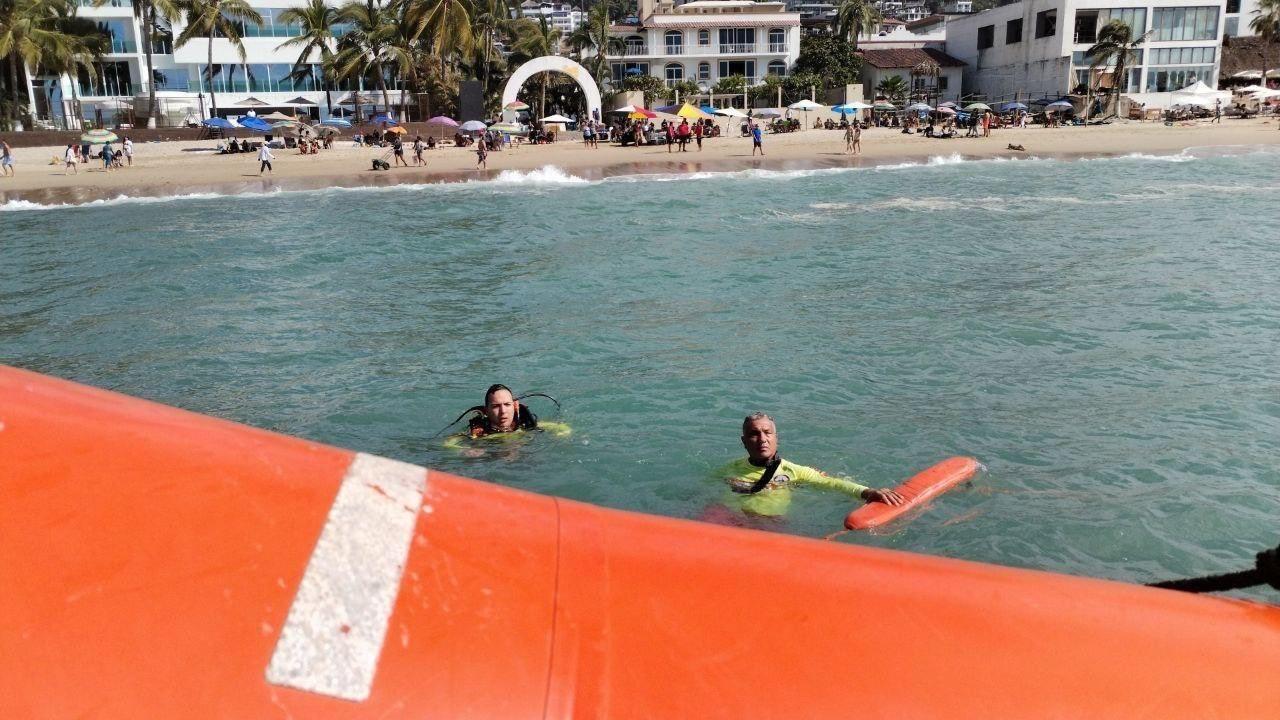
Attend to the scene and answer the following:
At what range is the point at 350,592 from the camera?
173cm

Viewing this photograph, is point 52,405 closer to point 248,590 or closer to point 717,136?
point 248,590

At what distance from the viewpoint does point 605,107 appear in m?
59.2

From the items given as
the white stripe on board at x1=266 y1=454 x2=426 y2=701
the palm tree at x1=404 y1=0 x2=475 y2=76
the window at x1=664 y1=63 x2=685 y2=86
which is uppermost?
the palm tree at x1=404 y1=0 x2=475 y2=76

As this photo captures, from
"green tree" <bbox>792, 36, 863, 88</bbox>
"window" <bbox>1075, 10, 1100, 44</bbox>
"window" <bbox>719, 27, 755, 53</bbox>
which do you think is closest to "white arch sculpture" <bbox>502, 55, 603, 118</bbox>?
"green tree" <bbox>792, 36, 863, 88</bbox>

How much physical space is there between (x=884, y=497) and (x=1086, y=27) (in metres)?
57.6

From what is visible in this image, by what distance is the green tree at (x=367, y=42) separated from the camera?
4638 cm

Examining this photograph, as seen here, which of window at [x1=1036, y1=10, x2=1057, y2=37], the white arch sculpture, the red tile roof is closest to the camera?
the white arch sculpture

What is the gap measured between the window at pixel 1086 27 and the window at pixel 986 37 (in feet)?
27.2


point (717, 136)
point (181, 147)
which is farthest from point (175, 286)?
point (717, 136)

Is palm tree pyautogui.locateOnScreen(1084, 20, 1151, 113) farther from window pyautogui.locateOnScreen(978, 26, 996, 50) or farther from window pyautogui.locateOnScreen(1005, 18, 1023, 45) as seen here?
window pyautogui.locateOnScreen(978, 26, 996, 50)

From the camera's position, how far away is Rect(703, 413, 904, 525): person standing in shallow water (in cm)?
554

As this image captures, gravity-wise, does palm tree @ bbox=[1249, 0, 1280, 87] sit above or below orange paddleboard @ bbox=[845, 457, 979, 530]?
above

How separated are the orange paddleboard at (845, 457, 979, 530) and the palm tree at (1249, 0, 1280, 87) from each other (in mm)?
61635

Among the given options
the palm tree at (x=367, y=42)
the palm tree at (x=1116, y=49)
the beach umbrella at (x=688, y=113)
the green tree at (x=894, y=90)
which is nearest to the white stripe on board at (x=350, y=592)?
the beach umbrella at (x=688, y=113)
